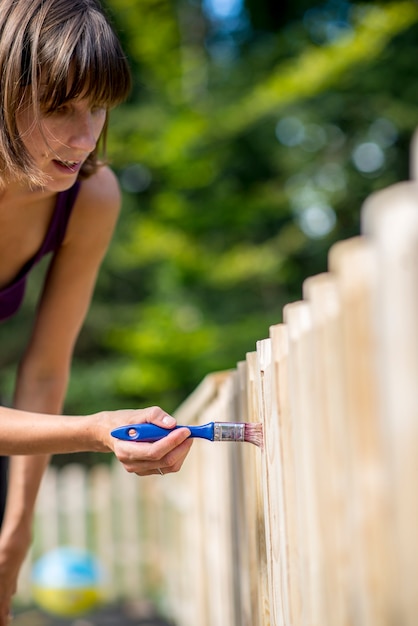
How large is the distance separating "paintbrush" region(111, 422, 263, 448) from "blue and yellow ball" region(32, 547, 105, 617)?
4492mm

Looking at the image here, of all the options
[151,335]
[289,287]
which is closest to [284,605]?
[151,335]

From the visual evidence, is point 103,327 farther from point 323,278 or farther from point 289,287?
point 323,278

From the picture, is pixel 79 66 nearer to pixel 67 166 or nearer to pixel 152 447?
pixel 67 166

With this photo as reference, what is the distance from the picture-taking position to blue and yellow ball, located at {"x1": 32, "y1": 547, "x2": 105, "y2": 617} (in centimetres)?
623

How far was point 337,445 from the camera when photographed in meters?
1.37

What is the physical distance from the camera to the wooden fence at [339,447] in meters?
1.09

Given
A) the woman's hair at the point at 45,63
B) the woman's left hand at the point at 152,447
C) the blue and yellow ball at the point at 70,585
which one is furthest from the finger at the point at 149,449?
the blue and yellow ball at the point at 70,585

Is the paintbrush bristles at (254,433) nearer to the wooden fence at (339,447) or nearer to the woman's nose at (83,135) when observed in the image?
the wooden fence at (339,447)

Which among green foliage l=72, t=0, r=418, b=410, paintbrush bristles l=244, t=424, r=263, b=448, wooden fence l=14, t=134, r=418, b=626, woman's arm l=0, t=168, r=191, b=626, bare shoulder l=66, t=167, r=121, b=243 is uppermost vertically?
green foliage l=72, t=0, r=418, b=410

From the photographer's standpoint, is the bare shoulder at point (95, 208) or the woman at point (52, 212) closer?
the woman at point (52, 212)

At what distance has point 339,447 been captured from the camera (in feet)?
4.47

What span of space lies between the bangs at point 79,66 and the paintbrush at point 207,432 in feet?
2.61

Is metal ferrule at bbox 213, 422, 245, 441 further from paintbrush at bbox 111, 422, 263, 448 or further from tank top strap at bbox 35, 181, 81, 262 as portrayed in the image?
tank top strap at bbox 35, 181, 81, 262

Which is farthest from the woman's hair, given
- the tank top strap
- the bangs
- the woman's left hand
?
the woman's left hand
